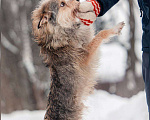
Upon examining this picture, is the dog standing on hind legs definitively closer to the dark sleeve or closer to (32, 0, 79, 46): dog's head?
(32, 0, 79, 46): dog's head

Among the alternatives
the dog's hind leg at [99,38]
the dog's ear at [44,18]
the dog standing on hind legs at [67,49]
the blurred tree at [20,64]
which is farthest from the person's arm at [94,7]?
the blurred tree at [20,64]

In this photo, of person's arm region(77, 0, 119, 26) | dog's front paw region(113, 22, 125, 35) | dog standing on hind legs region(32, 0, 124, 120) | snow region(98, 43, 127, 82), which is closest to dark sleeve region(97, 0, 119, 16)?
person's arm region(77, 0, 119, 26)

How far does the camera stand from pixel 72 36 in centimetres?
287

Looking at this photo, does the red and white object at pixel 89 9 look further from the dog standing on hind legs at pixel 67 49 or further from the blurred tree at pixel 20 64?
the blurred tree at pixel 20 64

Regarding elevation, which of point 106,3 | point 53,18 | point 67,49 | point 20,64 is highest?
point 106,3

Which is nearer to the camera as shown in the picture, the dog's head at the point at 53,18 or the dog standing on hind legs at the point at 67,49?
the dog standing on hind legs at the point at 67,49

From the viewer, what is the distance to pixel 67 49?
110 inches

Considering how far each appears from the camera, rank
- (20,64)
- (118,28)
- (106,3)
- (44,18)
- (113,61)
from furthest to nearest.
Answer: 1. (113,61)
2. (20,64)
3. (118,28)
4. (44,18)
5. (106,3)

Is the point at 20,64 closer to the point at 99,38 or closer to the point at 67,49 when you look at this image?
the point at 67,49

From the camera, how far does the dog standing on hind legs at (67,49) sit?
2.63 m

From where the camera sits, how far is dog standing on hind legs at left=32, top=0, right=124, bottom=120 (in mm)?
2629

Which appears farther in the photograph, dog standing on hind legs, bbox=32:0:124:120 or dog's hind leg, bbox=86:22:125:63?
dog's hind leg, bbox=86:22:125:63

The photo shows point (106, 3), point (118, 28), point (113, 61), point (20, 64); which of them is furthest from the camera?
point (113, 61)

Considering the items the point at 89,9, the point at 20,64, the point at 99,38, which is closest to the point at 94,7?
the point at 89,9
